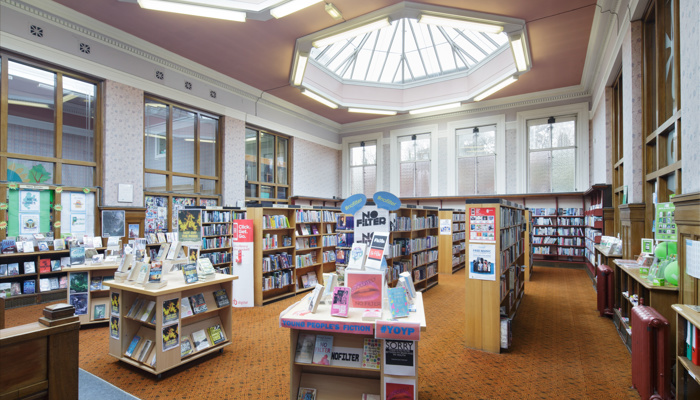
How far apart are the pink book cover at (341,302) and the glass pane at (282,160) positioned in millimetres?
10320

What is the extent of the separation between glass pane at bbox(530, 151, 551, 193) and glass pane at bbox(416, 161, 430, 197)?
384cm

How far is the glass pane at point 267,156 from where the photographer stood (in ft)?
39.5

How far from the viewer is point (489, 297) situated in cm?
439

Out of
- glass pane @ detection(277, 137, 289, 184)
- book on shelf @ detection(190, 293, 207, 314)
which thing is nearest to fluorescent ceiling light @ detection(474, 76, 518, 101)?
glass pane @ detection(277, 137, 289, 184)

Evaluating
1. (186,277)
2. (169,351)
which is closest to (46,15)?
(186,277)

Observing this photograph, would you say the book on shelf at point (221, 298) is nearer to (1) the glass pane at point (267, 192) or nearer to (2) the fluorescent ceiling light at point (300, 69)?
(2) the fluorescent ceiling light at point (300, 69)

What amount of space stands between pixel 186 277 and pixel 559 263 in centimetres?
1178

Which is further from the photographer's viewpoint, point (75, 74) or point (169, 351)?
point (75, 74)

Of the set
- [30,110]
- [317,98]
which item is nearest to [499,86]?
[317,98]

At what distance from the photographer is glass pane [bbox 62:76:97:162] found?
7.05m

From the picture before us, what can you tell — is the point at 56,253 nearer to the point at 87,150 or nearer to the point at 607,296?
the point at 87,150

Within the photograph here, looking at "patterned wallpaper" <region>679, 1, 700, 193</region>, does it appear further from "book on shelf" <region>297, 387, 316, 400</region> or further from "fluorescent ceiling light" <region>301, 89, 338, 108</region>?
"fluorescent ceiling light" <region>301, 89, 338, 108</region>

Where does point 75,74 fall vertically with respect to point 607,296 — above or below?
above

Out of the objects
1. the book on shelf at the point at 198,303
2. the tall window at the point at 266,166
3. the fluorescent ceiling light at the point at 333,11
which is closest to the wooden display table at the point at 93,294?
the book on shelf at the point at 198,303
